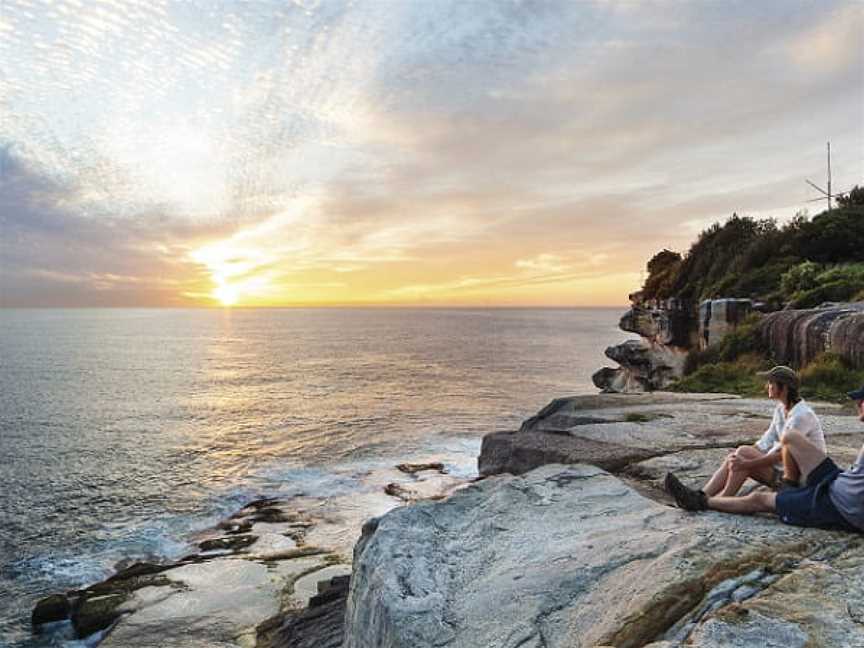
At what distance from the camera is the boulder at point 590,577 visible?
428 centimetres

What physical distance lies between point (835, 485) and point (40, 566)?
18033 mm

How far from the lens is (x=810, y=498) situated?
5523 millimetres

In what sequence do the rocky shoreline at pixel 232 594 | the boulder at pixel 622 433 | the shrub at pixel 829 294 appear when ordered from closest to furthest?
1. the boulder at pixel 622 433
2. the rocky shoreline at pixel 232 594
3. the shrub at pixel 829 294

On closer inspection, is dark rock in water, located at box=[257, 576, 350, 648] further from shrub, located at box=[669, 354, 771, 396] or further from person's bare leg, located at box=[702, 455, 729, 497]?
shrub, located at box=[669, 354, 771, 396]

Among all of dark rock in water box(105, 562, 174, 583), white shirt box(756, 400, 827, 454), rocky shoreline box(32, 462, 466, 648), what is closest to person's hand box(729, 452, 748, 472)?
white shirt box(756, 400, 827, 454)

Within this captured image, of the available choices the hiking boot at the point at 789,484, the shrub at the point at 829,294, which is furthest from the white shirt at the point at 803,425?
the shrub at the point at 829,294

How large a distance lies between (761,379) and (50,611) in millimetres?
20305

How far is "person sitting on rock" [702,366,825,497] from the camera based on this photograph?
21.3 feet

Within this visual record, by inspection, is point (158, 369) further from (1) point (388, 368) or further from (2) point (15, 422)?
(2) point (15, 422)

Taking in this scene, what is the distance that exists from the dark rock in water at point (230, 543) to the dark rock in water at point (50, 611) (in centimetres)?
398

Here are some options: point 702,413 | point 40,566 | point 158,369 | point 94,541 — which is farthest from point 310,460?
point 158,369

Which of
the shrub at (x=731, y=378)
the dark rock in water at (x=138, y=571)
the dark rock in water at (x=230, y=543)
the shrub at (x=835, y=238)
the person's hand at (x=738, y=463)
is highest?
the shrub at (x=835, y=238)

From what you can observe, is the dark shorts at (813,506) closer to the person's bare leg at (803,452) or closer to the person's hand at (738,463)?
the person's bare leg at (803,452)

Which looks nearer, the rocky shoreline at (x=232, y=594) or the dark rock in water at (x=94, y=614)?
the rocky shoreline at (x=232, y=594)
